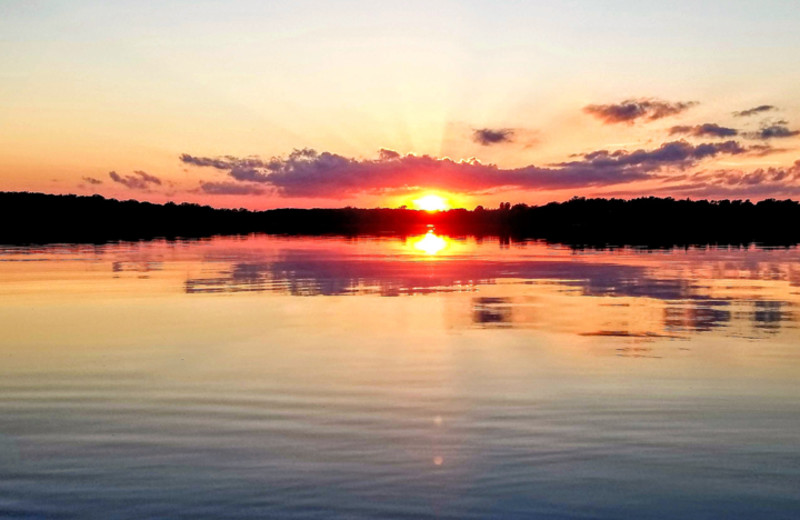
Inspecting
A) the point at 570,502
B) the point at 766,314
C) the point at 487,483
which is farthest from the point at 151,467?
the point at 766,314

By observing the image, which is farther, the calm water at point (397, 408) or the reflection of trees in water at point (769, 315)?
the reflection of trees in water at point (769, 315)

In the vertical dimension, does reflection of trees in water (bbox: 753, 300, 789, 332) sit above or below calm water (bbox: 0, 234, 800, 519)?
above

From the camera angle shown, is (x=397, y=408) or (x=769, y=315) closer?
(x=397, y=408)

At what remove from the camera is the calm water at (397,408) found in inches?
331

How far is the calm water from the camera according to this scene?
331 inches

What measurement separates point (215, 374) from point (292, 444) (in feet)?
16.9

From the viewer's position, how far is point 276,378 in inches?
568

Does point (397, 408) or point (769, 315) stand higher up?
point (769, 315)

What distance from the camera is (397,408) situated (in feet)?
39.9

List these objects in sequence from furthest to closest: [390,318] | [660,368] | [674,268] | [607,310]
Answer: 1. [674,268]
2. [607,310]
3. [390,318]
4. [660,368]

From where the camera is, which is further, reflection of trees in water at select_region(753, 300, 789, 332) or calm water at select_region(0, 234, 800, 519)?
reflection of trees in water at select_region(753, 300, 789, 332)

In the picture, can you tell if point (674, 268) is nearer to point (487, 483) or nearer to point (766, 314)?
point (766, 314)

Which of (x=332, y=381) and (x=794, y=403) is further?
(x=332, y=381)

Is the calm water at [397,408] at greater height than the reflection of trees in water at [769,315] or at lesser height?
lesser
